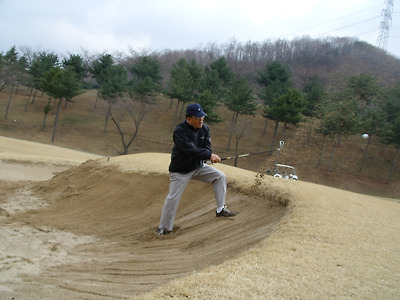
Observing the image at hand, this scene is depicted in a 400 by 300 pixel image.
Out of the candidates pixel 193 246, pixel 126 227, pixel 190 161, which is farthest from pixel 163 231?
pixel 126 227

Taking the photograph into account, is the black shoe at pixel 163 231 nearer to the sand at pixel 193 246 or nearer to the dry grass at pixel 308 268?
the sand at pixel 193 246

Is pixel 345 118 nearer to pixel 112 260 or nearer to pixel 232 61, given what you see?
pixel 112 260

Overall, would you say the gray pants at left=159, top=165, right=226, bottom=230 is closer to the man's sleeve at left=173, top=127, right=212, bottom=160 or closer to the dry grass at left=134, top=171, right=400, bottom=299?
the man's sleeve at left=173, top=127, right=212, bottom=160

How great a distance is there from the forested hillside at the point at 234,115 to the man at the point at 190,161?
24.9 meters

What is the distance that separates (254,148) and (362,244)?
42.4 m

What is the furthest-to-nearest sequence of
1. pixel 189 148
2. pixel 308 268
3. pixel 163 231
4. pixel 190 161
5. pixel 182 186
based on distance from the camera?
pixel 163 231, pixel 182 186, pixel 190 161, pixel 189 148, pixel 308 268

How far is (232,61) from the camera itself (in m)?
93.6

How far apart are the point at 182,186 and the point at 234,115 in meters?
44.2

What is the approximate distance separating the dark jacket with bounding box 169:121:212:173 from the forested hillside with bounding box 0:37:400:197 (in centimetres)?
2510

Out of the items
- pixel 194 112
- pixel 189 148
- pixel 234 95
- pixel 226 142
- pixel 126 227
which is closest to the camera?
pixel 189 148

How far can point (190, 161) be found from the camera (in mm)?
6363

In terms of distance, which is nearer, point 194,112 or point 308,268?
point 308,268

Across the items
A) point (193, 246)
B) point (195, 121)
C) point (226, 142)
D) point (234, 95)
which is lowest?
point (193, 246)

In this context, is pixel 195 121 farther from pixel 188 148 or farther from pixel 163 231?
pixel 163 231
